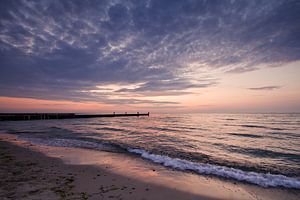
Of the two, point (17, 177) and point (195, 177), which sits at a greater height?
point (17, 177)

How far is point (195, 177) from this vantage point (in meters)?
8.19

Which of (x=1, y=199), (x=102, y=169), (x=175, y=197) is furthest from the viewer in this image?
(x=102, y=169)

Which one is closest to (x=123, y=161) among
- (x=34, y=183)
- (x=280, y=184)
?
(x=34, y=183)

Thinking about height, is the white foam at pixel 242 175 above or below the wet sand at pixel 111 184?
below

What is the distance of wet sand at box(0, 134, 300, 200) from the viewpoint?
5895 mm

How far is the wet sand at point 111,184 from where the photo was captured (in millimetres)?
5895

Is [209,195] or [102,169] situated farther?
[102,169]

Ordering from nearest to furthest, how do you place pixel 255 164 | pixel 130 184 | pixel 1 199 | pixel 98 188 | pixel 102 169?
pixel 1 199, pixel 98 188, pixel 130 184, pixel 102 169, pixel 255 164

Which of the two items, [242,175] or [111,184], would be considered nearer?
[111,184]

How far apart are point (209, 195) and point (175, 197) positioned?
3.87ft

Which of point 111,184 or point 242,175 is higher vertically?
point 111,184

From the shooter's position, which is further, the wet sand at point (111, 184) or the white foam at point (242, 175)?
the white foam at point (242, 175)

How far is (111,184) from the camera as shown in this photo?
6.88m

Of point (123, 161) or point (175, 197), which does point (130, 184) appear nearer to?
point (175, 197)
